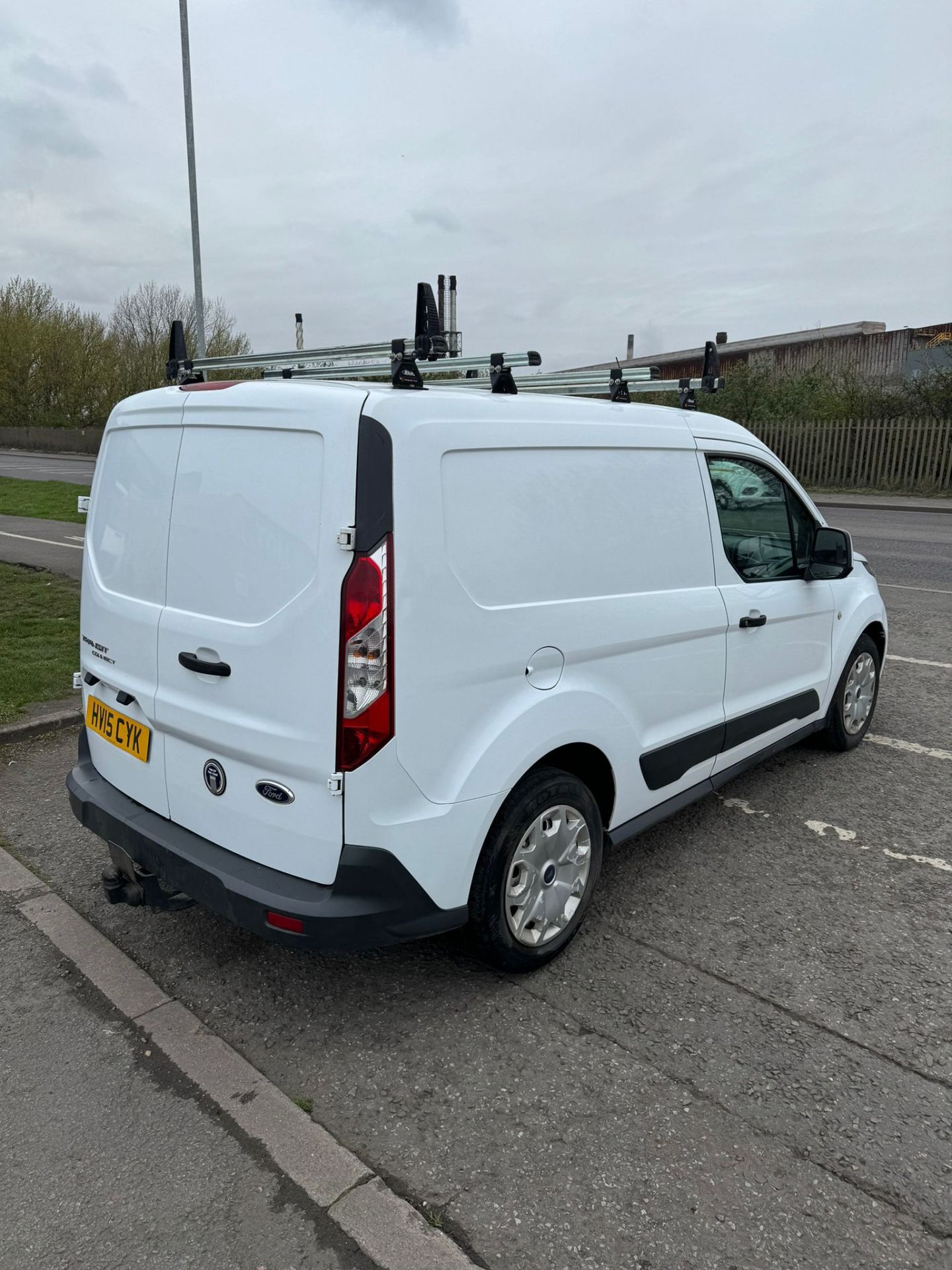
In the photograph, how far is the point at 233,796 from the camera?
2.68 m

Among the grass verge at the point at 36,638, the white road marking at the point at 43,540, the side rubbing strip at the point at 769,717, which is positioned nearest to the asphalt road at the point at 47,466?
the white road marking at the point at 43,540

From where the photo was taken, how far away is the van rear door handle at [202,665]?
103 inches

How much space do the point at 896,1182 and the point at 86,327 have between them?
178 feet

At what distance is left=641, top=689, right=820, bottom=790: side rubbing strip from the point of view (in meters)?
3.48

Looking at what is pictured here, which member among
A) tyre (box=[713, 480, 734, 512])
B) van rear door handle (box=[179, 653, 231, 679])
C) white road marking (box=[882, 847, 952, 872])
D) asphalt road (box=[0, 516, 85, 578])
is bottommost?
white road marking (box=[882, 847, 952, 872])

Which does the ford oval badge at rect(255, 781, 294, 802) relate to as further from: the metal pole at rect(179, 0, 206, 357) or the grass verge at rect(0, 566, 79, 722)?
the metal pole at rect(179, 0, 206, 357)

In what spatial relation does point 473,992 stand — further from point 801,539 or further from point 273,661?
point 801,539

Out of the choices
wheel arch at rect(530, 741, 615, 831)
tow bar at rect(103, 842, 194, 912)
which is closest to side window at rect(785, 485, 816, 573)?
wheel arch at rect(530, 741, 615, 831)

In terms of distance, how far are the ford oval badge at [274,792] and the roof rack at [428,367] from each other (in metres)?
1.19

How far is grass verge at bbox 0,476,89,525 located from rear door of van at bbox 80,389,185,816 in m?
12.0

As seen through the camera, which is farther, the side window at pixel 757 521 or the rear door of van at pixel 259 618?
the side window at pixel 757 521

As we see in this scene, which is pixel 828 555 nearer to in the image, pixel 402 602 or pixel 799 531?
pixel 799 531

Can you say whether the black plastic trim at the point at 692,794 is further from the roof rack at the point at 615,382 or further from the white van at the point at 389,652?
the roof rack at the point at 615,382

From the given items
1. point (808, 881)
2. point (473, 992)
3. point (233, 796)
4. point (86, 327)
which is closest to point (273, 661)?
point (233, 796)
